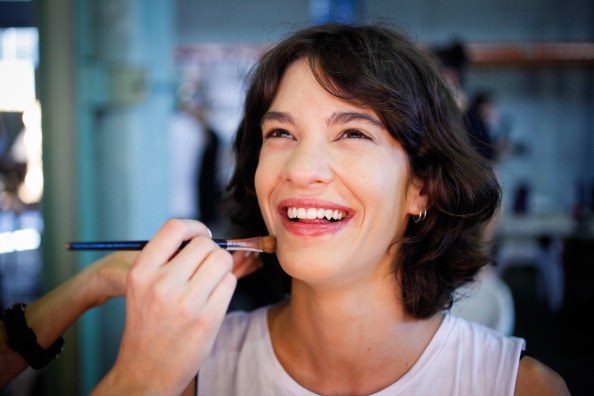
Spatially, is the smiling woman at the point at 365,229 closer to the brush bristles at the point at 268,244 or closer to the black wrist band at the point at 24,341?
the brush bristles at the point at 268,244

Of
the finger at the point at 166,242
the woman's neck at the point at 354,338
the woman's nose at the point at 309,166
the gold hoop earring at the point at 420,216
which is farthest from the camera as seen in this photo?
the gold hoop earring at the point at 420,216

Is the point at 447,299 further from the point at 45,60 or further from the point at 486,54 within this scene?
the point at 486,54

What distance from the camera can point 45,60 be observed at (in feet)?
5.96

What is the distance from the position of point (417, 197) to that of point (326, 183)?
313 mm

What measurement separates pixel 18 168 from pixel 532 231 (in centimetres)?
507

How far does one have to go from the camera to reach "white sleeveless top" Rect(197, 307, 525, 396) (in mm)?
1176

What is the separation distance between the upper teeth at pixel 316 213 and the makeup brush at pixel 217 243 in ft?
0.40

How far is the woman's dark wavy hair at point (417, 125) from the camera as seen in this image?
1.19 metres

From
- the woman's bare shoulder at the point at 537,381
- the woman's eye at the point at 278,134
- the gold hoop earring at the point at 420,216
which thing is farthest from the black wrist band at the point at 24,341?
the woman's bare shoulder at the point at 537,381

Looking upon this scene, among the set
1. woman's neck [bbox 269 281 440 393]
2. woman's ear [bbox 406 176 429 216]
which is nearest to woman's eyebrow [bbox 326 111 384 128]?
woman's ear [bbox 406 176 429 216]

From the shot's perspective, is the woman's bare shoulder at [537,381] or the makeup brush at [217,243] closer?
the makeup brush at [217,243]

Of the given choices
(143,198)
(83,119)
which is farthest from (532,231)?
(83,119)

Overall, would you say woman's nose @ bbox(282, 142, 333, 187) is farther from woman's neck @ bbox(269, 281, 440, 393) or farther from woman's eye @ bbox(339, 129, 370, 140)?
woman's neck @ bbox(269, 281, 440, 393)

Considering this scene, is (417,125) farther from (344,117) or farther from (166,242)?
(166,242)
